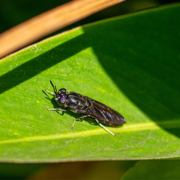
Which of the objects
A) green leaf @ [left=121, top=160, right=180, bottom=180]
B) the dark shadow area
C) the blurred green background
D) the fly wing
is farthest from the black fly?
the blurred green background

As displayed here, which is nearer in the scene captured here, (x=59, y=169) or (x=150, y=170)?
(x=150, y=170)

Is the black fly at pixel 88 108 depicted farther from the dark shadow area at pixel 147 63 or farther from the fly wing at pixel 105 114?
the dark shadow area at pixel 147 63

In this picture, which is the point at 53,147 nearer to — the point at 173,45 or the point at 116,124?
the point at 116,124

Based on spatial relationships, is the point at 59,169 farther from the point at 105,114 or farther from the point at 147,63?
the point at 147,63

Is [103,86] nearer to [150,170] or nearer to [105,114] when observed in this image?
[105,114]

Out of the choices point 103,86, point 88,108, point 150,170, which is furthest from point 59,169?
point 103,86

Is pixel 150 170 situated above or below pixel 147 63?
below

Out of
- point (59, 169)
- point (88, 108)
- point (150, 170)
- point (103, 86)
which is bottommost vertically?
point (150, 170)
